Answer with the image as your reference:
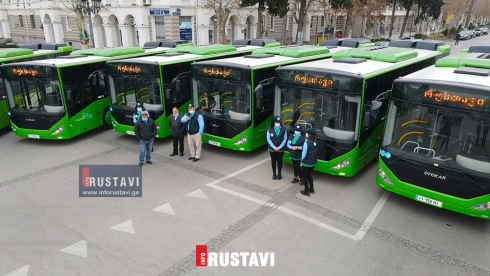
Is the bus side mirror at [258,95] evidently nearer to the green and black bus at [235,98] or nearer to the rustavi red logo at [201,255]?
the green and black bus at [235,98]

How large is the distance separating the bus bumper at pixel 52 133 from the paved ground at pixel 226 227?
6.11 ft

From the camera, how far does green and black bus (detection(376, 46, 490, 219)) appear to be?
6762 mm

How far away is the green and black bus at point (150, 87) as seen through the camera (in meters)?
11.7

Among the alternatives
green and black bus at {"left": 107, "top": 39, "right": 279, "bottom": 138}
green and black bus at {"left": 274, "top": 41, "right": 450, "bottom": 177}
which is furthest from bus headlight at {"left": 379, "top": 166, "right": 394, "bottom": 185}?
green and black bus at {"left": 107, "top": 39, "right": 279, "bottom": 138}

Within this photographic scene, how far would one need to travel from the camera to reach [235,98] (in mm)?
10695

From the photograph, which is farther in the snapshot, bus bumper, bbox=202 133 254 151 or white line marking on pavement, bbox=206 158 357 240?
bus bumper, bbox=202 133 254 151

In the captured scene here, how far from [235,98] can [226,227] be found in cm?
448

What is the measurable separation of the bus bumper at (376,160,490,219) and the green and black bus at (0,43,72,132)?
12918 millimetres

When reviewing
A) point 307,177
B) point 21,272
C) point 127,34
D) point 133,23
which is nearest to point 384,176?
point 307,177

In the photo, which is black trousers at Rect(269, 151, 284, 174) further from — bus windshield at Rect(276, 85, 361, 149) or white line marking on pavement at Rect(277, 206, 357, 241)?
white line marking on pavement at Rect(277, 206, 357, 241)

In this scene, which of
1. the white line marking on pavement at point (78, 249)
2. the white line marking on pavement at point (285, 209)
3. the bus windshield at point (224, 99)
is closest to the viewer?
the white line marking on pavement at point (78, 249)

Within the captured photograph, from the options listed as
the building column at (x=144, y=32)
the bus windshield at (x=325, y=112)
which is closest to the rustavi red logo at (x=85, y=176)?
the bus windshield at (x=325, y=112)

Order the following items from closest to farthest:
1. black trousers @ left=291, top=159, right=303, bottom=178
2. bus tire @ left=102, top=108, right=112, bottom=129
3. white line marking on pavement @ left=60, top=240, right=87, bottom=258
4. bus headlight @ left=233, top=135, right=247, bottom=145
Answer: white line marking on pavement @ left=60, top=240, right=87, bottom=258, black trousers @ left=291, top=159, right=303, bottom=178, bus headlight @ left=233, top=135, right=247, bottom=145, bus tire @ left=102, top=108, right=112, bottom=129

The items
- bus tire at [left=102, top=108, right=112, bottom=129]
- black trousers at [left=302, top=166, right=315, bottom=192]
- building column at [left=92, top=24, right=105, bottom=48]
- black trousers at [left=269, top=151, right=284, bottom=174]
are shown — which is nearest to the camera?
black trousers at [left=302, top=166, right=315, bottom=192]
